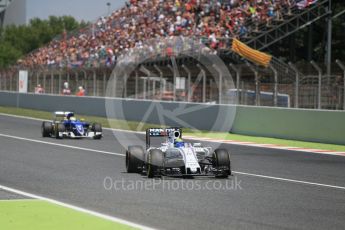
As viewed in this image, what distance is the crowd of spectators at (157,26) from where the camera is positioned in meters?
33.2

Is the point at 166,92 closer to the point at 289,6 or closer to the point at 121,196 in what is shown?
the point at 289,6

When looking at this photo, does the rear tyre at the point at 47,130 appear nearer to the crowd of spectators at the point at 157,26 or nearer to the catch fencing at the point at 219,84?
the catch fencing at the point at 219,84

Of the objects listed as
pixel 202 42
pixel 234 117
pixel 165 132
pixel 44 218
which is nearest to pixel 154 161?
pixel 165 132

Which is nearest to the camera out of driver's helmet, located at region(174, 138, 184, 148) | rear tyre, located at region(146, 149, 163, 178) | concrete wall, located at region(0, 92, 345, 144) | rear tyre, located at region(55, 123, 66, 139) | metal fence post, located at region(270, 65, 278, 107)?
rear tyre, located at region(146, 149, 163, 178)

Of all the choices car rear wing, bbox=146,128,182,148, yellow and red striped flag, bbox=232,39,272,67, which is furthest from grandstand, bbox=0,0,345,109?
car rear wing, bbox=146,128,182,148

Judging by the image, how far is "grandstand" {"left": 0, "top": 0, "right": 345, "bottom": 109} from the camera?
2423 centimetres

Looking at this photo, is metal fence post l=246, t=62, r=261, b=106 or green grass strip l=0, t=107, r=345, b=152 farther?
metal fence post l=246, t=62, r=261, b=106

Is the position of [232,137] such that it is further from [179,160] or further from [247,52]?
[179,160]

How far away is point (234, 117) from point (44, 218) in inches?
682

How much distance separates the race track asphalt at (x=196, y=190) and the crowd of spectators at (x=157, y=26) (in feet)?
55.4

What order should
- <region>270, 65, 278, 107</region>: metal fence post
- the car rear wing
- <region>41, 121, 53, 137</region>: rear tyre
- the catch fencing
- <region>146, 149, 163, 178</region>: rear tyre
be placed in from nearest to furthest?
1. <region>146, 149, 163, 178</region>: rear tyre
2. the car rear wing
3. <region>41, 121, 53, 137</region>: rear tyre
4. the catch fencing
5. <region>270, 65, 278, 107</region>: metal fence post

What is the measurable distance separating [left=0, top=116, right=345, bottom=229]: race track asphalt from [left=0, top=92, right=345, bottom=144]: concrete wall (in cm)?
415

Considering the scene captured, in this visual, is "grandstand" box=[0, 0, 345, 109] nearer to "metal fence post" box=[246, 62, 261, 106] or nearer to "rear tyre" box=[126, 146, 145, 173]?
"metal fence post" box=[246, 62, 261, 106]

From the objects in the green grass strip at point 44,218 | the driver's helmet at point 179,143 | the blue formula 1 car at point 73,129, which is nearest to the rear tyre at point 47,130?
the blue formula 1 car at point 73,129
